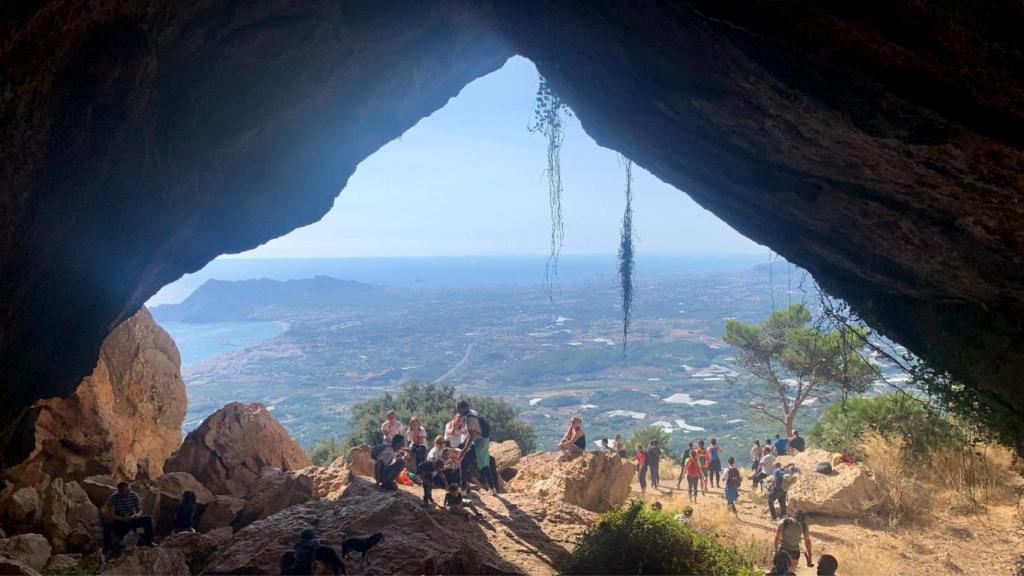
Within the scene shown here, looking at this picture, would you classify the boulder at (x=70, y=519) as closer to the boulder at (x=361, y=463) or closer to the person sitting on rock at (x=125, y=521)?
the person sitting on rock at (x=125, y=521)

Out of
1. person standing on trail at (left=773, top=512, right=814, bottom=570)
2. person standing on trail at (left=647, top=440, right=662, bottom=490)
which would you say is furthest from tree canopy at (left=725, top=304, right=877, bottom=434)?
person standing on trail at (left=773, top=512, right=814, bottom=570)

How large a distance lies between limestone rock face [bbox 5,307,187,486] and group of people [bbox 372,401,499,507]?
723 cm

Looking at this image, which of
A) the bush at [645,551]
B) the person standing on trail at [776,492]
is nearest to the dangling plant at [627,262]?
the bush at [645,551]

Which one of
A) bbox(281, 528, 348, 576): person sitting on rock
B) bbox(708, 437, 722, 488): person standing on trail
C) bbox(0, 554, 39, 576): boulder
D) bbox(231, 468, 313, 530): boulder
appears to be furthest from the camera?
bbox(708, 437, 722, 488): person standing on trail

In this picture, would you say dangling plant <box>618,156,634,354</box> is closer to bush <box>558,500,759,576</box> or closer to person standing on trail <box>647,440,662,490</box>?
bush <box>558,500,759,576</box>

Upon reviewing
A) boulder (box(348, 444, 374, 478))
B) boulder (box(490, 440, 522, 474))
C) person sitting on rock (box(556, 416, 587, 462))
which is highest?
person sitting on rock (box(556, 416, 587, 462))

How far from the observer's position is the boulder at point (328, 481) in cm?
1370

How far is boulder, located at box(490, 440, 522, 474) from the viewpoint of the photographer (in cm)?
1737

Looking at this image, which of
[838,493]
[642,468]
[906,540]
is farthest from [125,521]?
[906,540]

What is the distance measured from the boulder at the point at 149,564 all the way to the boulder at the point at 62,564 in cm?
56

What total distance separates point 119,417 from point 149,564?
10.2 metres

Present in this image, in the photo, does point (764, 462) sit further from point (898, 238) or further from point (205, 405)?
point (205, 405)

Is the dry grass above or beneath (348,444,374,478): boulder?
beneath

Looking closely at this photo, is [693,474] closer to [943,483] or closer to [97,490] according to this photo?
[943,483]
